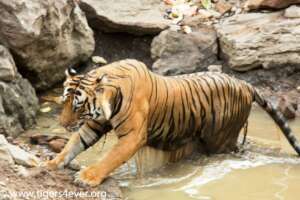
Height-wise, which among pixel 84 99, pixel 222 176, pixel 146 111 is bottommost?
pixel 222 176

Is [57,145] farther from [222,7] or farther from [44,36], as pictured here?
[222,7]

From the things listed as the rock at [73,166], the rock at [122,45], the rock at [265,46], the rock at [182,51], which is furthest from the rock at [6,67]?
the rock at [265,46]

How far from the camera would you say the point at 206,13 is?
9297 millimetres

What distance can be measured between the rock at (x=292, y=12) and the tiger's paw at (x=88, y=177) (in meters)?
4.37

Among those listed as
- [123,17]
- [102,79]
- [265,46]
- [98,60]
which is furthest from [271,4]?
[102,79]

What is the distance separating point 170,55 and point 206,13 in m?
1.05

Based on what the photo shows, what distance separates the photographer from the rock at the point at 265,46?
826cm

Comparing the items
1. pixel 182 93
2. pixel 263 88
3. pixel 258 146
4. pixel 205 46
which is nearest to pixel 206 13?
pixel 205 46

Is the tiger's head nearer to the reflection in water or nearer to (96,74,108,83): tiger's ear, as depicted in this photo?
(96,74,108,83): tiger's ear

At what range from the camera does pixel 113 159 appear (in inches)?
194

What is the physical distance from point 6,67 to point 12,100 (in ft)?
0.99

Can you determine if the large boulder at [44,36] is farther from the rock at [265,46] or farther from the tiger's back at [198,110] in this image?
the tiger's back at [198,110]

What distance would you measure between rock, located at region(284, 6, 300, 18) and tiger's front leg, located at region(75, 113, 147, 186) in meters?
4.01

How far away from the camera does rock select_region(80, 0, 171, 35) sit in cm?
882
